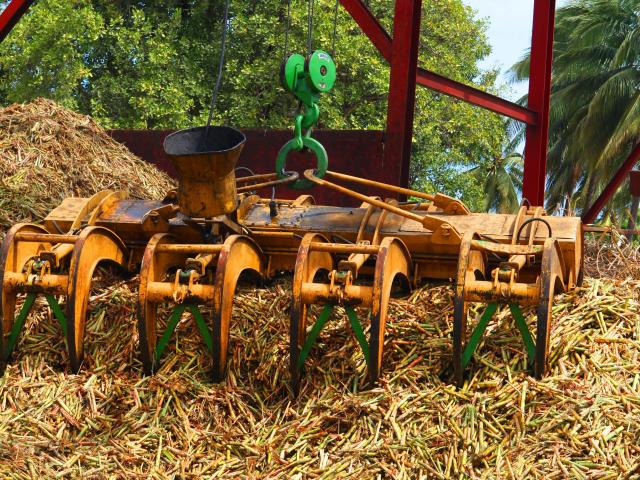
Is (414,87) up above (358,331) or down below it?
above

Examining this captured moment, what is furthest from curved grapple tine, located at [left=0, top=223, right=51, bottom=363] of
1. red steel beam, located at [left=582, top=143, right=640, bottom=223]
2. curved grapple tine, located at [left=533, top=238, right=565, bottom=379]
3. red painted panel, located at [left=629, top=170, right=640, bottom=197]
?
red painted panel, located at [left=629, top=170, right=640, bottom=197]

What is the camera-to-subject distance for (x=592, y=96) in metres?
28.8

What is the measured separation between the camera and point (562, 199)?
29.7 metres

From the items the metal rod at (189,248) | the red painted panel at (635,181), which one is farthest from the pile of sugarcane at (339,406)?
the red painted panel at (635,181)

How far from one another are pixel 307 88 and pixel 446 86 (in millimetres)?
3015

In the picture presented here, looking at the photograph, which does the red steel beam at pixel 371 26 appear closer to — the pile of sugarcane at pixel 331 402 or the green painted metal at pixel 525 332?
the pile of sugarcane at pixel 331 402

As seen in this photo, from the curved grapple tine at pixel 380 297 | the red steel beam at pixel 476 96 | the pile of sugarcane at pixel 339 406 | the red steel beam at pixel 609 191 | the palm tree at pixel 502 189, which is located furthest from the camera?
the palm tree at pixel 502 189

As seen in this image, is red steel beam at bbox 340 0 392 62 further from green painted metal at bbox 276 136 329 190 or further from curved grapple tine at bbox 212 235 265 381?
curved grapple tine at bbox 212 235 265 381

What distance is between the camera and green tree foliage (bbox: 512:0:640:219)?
2723 cm

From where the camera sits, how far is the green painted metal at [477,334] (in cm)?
430

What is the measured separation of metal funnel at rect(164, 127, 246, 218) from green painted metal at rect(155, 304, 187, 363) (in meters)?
0.53

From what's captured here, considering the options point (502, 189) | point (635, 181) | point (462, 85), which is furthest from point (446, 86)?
point (502, 189)

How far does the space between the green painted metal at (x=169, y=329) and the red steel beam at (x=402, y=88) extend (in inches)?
118

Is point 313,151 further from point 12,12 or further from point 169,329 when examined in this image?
point 12,12
